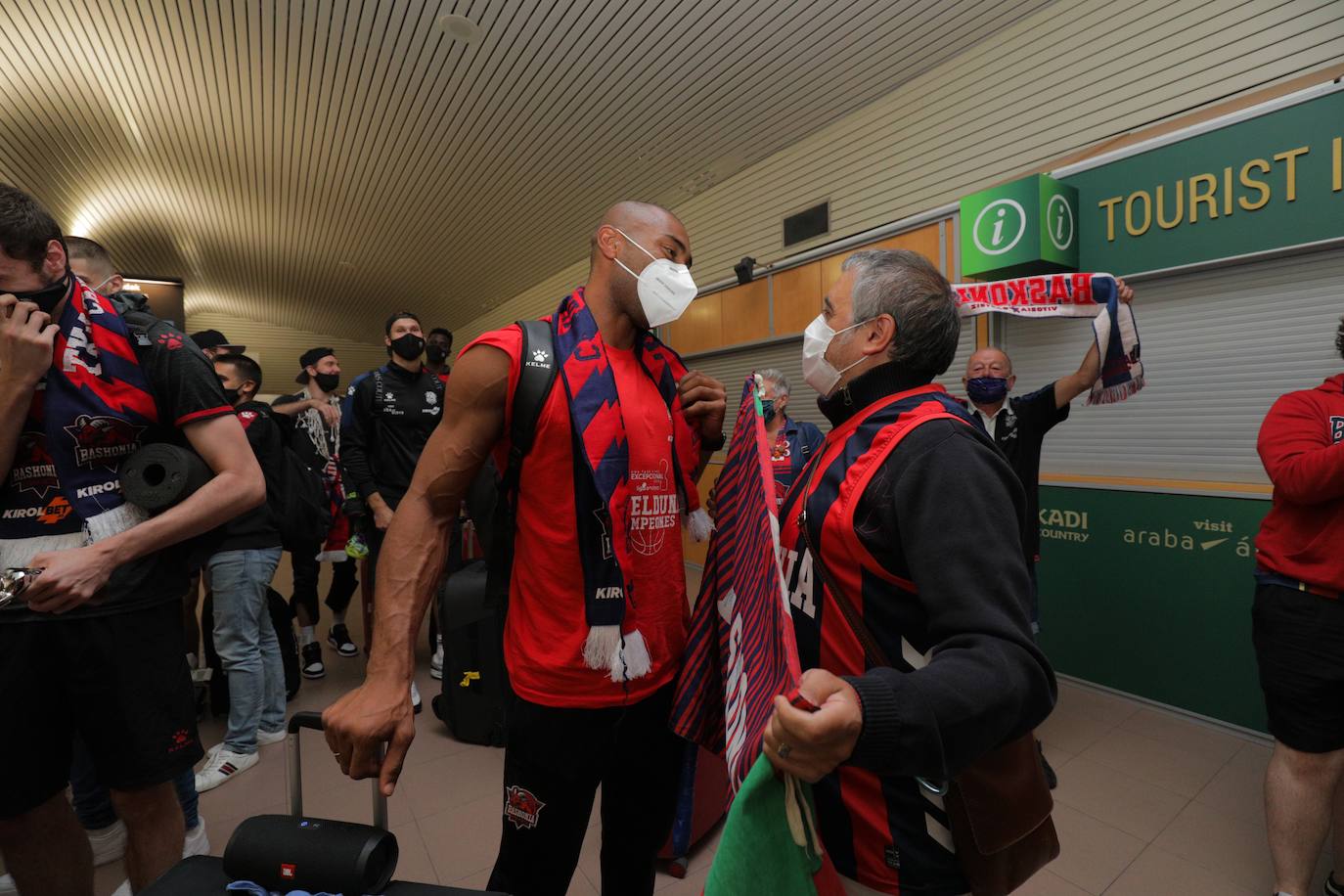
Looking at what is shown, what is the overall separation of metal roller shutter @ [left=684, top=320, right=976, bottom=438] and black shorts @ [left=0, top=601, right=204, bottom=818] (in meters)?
4.11

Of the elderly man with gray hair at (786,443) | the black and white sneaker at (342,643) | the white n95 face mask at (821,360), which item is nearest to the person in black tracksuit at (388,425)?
the black and white sneaker at (342,643)

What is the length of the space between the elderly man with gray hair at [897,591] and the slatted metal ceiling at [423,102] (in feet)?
13.6

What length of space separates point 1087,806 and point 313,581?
14.4 feet

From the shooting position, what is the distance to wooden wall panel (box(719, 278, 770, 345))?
231 inches

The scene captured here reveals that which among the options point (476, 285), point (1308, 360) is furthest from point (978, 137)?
point (476, 285)

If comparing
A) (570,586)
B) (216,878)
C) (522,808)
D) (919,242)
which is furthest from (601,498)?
(919,242)

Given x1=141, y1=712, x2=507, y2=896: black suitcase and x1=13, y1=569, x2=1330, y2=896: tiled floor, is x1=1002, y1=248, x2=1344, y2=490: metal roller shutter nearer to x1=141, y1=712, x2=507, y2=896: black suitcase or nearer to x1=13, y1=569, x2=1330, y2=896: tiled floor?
x1=13, y1=569, x2=1330, y2=896: tiled floor

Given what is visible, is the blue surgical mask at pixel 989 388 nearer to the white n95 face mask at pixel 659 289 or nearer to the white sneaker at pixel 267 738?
the white n95 face mask at pixel 659 289

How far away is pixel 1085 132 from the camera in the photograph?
3785 mm

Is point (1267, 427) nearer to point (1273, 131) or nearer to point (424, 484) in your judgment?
point (1273, 131)

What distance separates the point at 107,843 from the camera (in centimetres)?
212

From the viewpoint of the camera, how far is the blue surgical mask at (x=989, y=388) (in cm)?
296

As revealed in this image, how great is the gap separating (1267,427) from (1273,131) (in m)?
2.10

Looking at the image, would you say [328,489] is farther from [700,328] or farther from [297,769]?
[700,328]
